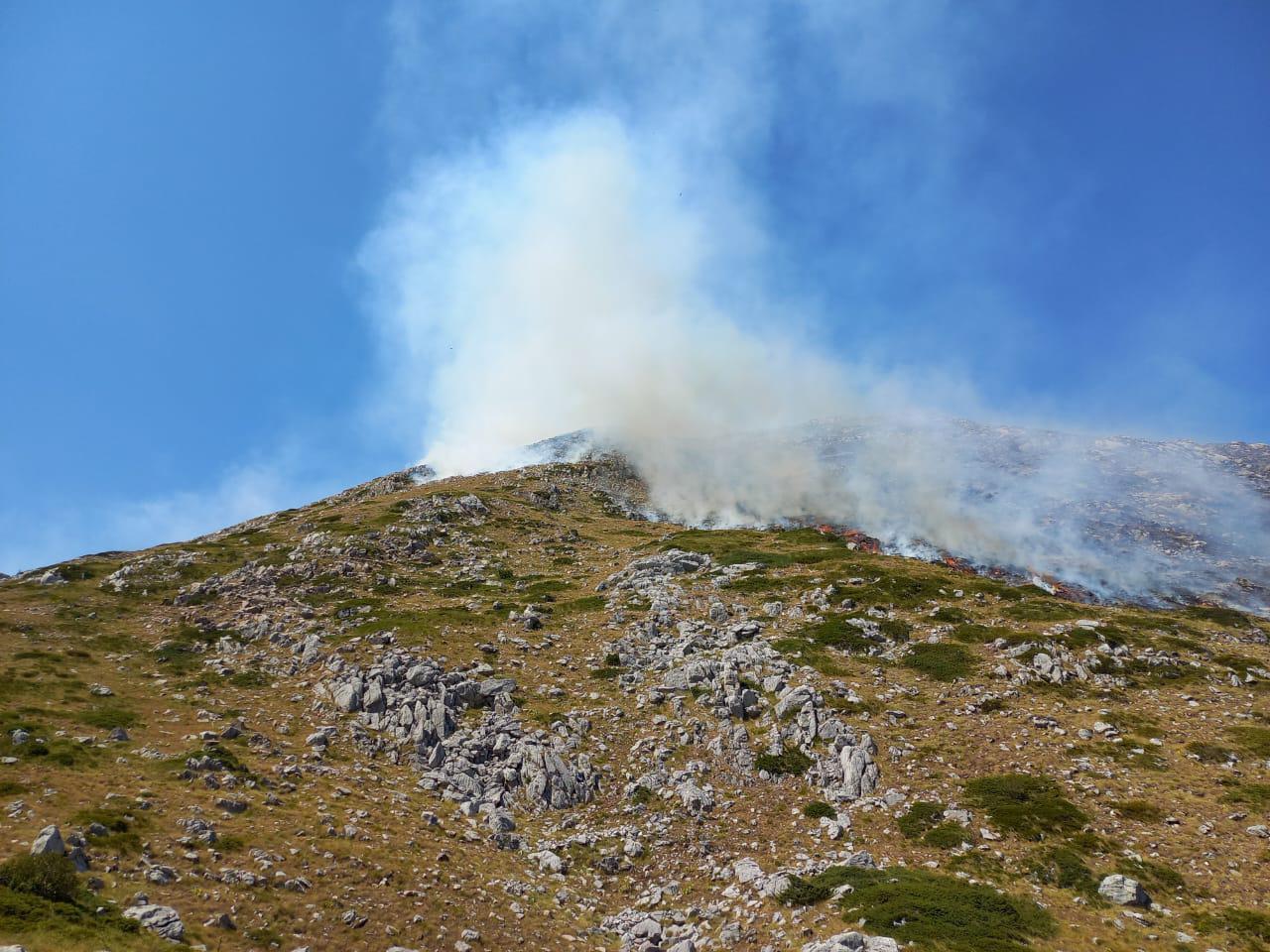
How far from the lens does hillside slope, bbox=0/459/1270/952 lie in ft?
77.3

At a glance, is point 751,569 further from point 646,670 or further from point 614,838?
point 614,838

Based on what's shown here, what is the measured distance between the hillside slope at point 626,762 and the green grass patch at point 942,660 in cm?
37

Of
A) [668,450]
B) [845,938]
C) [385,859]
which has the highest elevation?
[668,450]

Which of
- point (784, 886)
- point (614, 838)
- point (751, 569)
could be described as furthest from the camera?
point (751, 569)

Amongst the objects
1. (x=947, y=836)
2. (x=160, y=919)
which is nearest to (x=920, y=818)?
(x=947, y=836)

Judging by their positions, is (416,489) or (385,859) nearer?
(385,859)

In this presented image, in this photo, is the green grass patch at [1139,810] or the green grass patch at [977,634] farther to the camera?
the green grass patch at [977,634]

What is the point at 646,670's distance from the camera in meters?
49.8

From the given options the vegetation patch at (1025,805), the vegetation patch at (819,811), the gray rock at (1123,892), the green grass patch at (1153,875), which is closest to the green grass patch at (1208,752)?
the vegetation patch at (1025,805)

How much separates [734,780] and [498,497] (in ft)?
268

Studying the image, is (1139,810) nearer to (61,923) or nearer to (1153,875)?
(1153,875)

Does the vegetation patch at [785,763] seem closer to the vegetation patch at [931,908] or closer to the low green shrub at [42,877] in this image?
the vegetation patch at [931,908]

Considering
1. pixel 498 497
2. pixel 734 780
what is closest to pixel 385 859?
pixel 734 780

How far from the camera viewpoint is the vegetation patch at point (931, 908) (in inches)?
869
